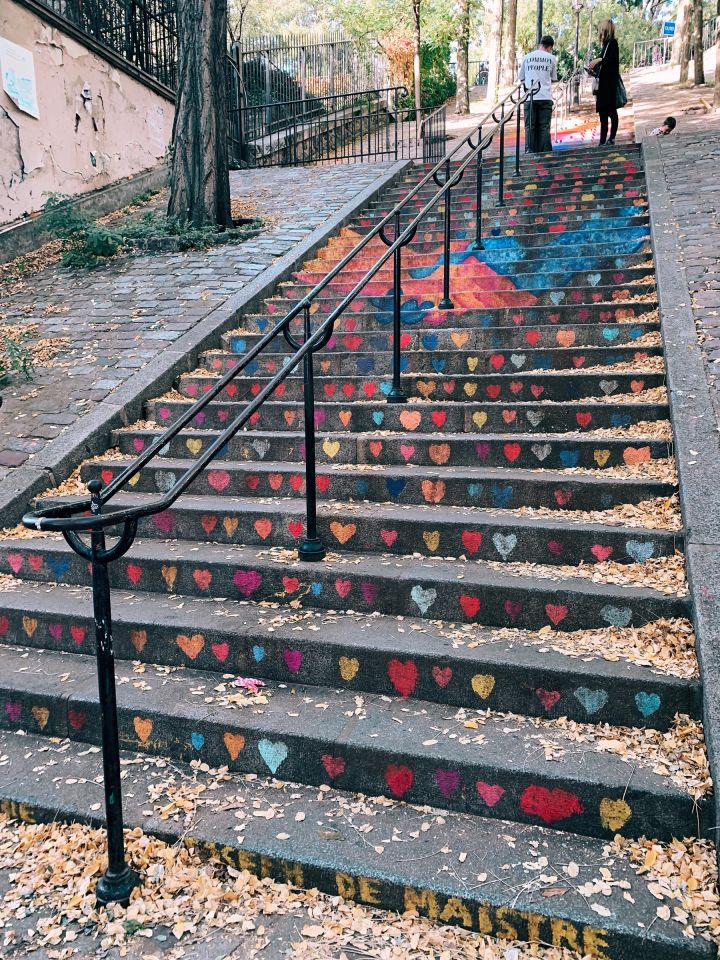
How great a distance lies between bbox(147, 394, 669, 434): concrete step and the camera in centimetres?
405

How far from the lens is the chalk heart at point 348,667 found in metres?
2.95

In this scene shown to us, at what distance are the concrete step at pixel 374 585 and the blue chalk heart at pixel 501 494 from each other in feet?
1.50

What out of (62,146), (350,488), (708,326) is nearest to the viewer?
(350,488)

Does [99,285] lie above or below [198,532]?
above

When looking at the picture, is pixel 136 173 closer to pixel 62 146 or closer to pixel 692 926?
pixel 62 146

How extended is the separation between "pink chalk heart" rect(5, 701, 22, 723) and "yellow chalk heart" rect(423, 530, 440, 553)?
6.18 ft

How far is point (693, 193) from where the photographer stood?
739cm

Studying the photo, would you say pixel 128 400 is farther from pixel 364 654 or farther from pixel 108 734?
pixel 108 734

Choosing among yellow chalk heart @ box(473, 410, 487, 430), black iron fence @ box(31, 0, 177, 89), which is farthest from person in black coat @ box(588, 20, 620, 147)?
yellow chalk heart @ box(473, 410, 487, 430)

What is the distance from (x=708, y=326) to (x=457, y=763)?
132 inches

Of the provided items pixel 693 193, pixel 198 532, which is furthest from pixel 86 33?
pixel 198 532

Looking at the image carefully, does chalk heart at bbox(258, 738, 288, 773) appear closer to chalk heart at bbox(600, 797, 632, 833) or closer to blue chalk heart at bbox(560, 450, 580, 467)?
chalk heart at bbox(600, 797, 632, 833)

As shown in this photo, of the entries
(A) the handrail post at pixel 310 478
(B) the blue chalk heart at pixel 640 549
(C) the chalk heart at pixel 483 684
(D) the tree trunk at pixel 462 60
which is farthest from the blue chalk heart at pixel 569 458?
(D) the tree trunk at pixel 462 60

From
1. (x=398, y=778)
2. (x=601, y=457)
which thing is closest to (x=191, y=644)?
(x=398, y=778)
